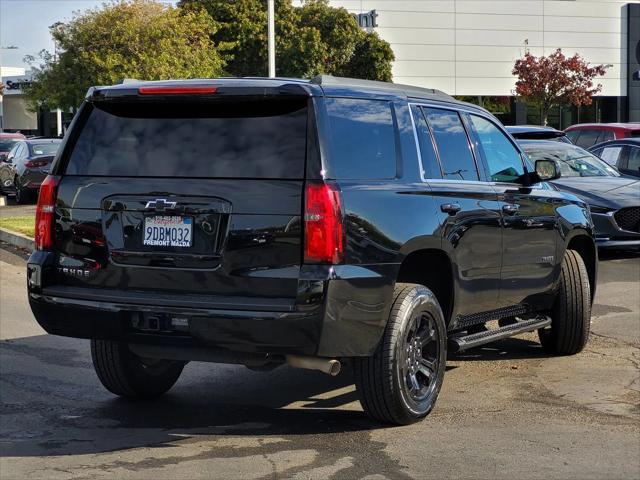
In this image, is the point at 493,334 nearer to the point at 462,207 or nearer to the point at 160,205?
the point at 462,207

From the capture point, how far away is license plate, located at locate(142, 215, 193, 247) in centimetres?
564

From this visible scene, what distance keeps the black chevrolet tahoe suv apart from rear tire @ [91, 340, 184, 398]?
0.71m

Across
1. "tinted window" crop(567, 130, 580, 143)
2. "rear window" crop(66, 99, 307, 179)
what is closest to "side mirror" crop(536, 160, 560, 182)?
"rear window" crop(66, 99, 307, 179)

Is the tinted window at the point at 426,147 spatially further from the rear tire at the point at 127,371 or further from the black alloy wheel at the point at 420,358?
the rear tire at the point at 127,371

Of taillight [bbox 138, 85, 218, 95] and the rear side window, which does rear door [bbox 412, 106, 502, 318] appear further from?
the rear side window

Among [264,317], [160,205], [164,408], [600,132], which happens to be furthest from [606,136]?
[264,317]

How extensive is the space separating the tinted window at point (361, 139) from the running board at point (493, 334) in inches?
52.5

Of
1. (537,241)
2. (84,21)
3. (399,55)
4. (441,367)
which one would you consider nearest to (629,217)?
(537,241)

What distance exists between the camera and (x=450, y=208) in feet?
21.1

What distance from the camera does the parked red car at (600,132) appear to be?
67.9ft

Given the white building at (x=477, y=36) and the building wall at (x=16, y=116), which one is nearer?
the white building at (x=477, y=36)

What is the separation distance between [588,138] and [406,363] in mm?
16964

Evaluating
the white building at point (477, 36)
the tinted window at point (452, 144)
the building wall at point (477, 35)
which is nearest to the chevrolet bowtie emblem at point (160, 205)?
the tinted window at point (452, 144)

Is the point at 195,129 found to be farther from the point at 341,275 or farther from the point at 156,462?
the point at 156,462
